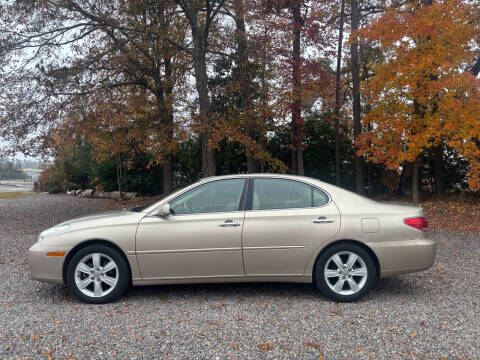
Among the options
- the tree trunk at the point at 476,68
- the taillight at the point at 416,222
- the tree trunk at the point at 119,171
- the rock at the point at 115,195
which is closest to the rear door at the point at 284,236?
the taillight at the point at 416,222

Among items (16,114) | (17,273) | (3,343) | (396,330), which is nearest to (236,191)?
(396,330)

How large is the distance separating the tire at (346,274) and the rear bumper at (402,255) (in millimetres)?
133

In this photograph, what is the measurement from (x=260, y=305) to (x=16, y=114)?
31.1 feet

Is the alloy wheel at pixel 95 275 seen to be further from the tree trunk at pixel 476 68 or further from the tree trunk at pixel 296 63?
the tree trunk at pixel 476 68

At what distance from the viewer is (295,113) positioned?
1359 centimetres

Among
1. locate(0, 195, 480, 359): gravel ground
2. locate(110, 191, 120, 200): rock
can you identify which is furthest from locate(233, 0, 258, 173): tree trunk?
locate(110, 191, 120, 200): rock

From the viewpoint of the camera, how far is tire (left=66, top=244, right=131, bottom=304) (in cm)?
474

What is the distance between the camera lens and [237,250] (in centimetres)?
474

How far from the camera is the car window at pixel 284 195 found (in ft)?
16.2

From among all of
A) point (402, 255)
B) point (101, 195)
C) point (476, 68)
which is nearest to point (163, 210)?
point (402, 255)

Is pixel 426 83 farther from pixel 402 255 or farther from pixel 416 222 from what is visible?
pixel 402 255

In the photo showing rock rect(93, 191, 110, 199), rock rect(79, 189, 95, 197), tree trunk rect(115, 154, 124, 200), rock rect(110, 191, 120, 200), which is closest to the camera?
tree trunk rect(115, 154, 124, 200)

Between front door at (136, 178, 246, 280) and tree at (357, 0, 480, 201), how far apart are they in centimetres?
879

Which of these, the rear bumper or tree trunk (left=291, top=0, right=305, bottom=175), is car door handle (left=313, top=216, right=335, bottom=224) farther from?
tree trunk (left=291, top=0, right=305, bottom=175)
